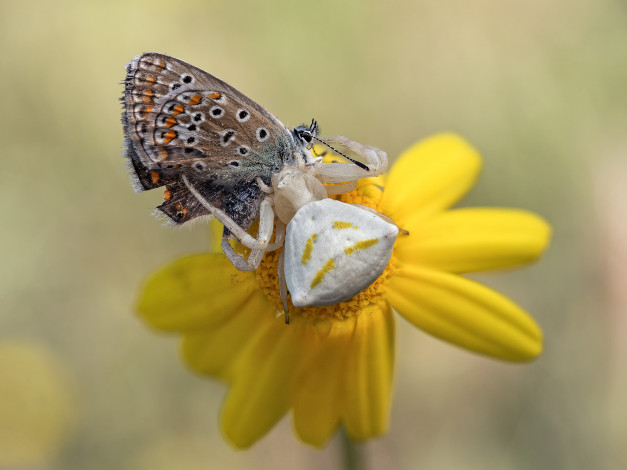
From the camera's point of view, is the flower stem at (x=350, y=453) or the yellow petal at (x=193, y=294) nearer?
the yellow petal at (x=193, y=294)

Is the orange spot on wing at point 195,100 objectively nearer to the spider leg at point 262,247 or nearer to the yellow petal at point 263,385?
the spider leg at point 262,247

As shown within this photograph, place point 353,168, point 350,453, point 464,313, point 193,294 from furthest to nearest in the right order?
1. point 350,453
2. point 193,294
3. point 464,313
4. point 353,168

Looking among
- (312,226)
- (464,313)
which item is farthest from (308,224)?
(464,313)

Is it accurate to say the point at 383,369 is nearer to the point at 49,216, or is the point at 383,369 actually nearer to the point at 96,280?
the point at 96,280

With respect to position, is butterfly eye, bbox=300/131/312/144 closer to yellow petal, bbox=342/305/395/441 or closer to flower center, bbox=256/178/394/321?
flower center, bbox=256/178/394/321

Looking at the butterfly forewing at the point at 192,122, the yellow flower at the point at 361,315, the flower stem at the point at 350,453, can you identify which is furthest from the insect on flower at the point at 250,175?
the flower stem at the point at 350,453

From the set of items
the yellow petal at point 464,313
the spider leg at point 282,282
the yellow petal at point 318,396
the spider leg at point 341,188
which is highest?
the spider leg at point 341,188

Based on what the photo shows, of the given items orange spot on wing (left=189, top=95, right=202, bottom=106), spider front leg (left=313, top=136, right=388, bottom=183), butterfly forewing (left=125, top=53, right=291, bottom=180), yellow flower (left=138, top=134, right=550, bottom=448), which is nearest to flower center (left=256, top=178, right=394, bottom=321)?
yellow flower (left=138, top=134, right=550, bottom=448)

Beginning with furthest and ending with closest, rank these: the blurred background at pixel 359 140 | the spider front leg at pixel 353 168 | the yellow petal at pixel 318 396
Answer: the blurred background at pixel 359 140
the yellow petal at pixel 318 396
the spider front leg at pixel 353 168

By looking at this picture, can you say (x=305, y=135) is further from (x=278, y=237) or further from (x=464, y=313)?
(x=464, y=313)
